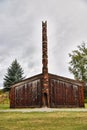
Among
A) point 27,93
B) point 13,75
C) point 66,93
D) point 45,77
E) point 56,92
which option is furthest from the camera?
point 13,75

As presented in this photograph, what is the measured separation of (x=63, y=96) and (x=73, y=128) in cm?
2372

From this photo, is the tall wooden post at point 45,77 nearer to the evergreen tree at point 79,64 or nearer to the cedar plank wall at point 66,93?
the cedar plank wall at point 66,93

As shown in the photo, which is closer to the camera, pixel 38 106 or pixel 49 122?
pixel 49 122

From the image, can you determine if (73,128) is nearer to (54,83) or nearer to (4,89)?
(54,83)

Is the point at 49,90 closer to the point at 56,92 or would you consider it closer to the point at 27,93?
the point at 56,92

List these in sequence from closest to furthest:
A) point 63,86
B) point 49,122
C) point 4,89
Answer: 1. point 49,122
2. point 63,86
3. point 4,89

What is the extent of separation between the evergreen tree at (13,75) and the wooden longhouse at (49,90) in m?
32.9

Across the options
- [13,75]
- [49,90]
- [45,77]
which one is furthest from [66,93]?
[13,75]

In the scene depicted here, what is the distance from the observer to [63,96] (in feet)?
139

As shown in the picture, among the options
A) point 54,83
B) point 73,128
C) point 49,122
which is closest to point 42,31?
point 54,83

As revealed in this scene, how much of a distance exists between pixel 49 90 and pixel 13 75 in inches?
1418

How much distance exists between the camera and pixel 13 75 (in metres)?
77.6

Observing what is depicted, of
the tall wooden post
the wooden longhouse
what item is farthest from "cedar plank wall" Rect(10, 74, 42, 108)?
the tall wooden post

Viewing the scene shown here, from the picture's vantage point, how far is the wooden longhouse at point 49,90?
42.1m
